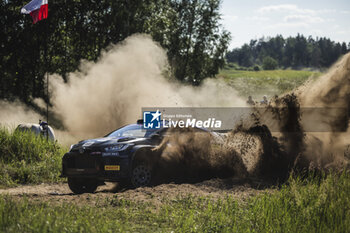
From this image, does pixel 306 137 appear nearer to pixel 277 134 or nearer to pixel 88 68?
pixel 277 134

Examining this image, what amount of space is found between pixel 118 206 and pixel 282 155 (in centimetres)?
510

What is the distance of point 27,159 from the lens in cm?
1409

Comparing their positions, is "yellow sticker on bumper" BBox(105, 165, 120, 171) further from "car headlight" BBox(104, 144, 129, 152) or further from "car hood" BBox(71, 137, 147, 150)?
"car hood" BBox(71, 137, 147, 150)

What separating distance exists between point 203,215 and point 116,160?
308 centimetres

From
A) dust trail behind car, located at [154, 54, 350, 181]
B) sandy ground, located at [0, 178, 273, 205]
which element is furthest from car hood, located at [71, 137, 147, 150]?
sandy ground, located at [0, 178, 273, 205]

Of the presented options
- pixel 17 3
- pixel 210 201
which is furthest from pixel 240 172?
pixel 17 3

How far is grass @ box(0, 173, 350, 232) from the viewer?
240 inches

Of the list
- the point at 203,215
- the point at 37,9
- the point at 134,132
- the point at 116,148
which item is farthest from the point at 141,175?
the point at 37,9

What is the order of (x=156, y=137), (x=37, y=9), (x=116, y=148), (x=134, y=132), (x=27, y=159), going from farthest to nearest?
(x=37, y=9)
(x=27, y=159)
(x=134, y=132)
(x=156, y=137)
(x=116, y=148)

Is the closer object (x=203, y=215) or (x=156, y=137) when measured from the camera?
(x=203, y=215)

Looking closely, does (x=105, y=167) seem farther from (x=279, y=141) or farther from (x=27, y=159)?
(x=27, y=159)

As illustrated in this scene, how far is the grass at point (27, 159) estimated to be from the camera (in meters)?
12.9

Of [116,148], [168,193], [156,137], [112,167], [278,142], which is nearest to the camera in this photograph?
[168,193]

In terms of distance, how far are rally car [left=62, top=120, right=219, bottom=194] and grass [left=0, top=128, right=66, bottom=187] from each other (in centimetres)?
303
